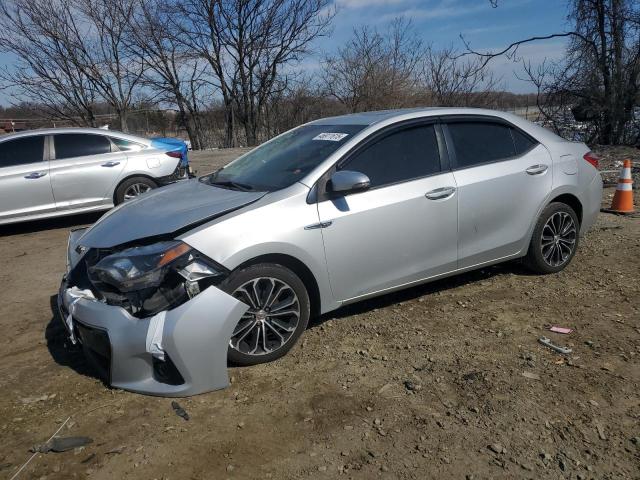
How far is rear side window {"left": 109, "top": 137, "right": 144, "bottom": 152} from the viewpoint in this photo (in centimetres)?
816

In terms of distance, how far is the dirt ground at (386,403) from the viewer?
8.34 feet

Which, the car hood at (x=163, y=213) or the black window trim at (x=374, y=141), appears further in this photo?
the black window trim at (x=374, y=141)

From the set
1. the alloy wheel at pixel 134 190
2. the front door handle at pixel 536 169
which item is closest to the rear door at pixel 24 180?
the alloy wheel at pixel 134 190

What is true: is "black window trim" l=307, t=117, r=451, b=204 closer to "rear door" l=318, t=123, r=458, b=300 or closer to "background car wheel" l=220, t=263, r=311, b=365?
"rear door" l=318, t=123, r=458, b=300

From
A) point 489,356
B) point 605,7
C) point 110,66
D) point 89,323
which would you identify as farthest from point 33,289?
point 110,66

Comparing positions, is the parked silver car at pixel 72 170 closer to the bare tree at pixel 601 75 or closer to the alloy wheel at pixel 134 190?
the alloy wheel at pixel 134 190

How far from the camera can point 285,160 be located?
164 inches

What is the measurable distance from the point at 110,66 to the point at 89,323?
23.5m

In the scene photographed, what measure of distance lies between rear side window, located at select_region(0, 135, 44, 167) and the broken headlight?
18.0ft

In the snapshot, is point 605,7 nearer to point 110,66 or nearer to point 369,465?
point 369,465

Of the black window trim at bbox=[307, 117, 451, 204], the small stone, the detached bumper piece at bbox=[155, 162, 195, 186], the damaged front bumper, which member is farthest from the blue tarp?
the small stone

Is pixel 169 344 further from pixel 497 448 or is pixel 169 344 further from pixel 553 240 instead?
pixel 553 240

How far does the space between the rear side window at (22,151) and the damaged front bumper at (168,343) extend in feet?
17.9

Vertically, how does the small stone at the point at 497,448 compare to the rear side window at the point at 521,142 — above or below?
below
